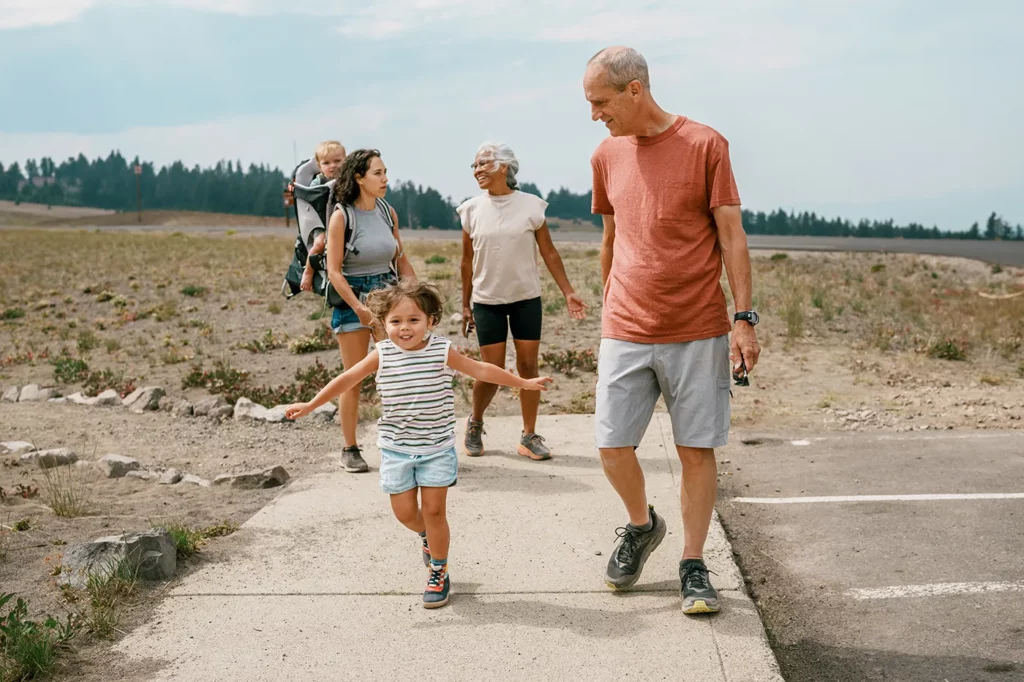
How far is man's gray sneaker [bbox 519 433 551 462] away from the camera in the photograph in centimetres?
663

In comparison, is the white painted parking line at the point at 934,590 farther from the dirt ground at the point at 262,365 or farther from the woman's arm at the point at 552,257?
the dirt ground at the point at 262,365

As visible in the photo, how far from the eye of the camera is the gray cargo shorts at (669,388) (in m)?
4.02

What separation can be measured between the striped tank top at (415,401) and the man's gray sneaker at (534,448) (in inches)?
97.6

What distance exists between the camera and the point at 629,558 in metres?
4.32

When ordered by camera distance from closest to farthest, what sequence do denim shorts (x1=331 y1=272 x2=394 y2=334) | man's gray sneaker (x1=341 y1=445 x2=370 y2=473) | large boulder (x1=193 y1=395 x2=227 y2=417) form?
1. denim shorts (x1=331 y1=272 x2=394 y2=334)
2. man's gray sneaker (x1=341 y1=445 x2=370 y2=473)
3. large boulder (x1=193 y1=395 x2=227 y2=417)

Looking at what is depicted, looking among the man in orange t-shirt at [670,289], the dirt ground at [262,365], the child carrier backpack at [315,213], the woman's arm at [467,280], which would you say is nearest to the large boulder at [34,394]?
the dirt ground at [262,365]


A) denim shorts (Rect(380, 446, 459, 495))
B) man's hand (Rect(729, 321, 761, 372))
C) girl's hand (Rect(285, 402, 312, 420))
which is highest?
man's hand (Rect(729, 321, 761, 372))

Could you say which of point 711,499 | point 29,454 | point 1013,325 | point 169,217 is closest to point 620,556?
point 711,499

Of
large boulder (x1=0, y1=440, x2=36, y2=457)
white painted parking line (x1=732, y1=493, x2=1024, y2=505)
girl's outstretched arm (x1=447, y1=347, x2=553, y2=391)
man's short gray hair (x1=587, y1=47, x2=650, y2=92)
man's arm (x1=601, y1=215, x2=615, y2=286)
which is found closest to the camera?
man's short gray hair (x1=587, y1=47, x2=650, y2=92)

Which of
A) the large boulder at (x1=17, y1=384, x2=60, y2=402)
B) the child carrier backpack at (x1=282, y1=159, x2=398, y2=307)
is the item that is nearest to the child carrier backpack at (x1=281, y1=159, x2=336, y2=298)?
the child carrier backpack at (x1=282, y1=159, x2=398, y2=307)

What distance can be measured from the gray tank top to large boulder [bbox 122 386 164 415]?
14.3 feet

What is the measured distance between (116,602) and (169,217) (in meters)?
108

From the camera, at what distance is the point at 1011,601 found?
4.39 metres

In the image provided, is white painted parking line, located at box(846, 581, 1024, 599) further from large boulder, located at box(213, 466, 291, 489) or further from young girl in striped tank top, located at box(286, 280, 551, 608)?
large boulder, located at box(213, 466, 291, 489)
